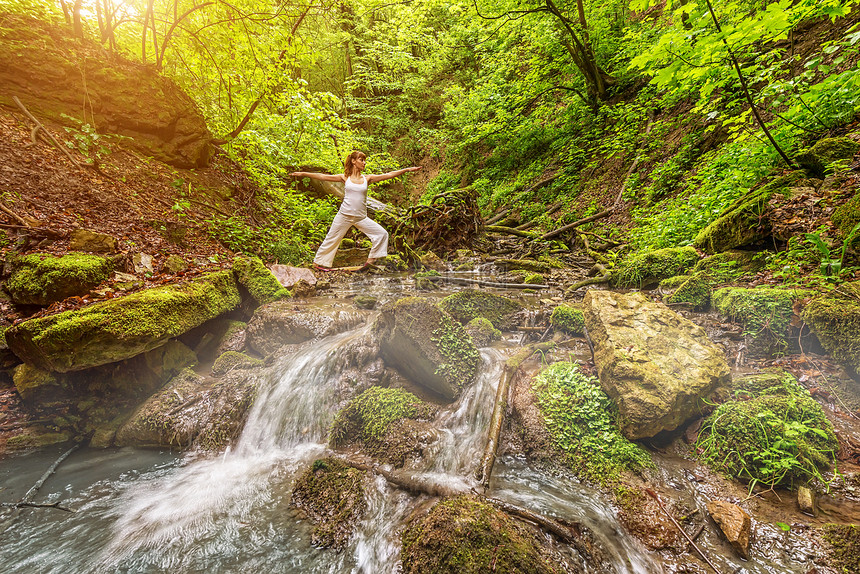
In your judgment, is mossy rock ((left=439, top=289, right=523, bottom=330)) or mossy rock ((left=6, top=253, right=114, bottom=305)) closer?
mossy rock ((left=6, top=253, right=114, bottom=305))

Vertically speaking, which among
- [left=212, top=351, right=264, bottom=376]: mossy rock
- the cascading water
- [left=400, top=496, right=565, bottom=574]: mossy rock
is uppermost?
[left=212, top=351, right=264, bottom=376]: mossy rock

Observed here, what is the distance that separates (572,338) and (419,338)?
2470 mm

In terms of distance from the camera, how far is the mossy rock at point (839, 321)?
288 cm

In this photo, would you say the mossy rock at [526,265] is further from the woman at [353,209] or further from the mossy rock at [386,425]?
the mossy rock at [386,425]

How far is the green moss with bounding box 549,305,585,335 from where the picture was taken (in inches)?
189

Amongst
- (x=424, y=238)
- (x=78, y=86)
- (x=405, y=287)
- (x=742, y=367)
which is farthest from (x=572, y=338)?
(x=78, y=86)

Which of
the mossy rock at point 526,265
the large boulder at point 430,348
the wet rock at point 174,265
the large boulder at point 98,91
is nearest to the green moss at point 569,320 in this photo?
the large boulder at point 430,348

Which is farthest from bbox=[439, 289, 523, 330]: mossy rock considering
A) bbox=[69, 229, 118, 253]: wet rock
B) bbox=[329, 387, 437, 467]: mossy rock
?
bbox=[69, 229, 118, 253]: wet rock

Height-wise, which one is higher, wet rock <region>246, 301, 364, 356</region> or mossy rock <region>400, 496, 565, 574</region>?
wet rock <region>246, 301, 364, 356</region>

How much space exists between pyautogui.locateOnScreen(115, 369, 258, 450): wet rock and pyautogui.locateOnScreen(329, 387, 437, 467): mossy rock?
1509 mm

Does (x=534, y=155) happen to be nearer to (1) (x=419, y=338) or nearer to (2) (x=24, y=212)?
(1) (x=419, y=338)

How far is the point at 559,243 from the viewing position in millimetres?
10523

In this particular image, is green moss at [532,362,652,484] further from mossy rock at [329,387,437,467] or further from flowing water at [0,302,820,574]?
mossy rock at [329,387,437,467]

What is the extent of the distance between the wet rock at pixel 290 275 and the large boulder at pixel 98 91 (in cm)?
478
